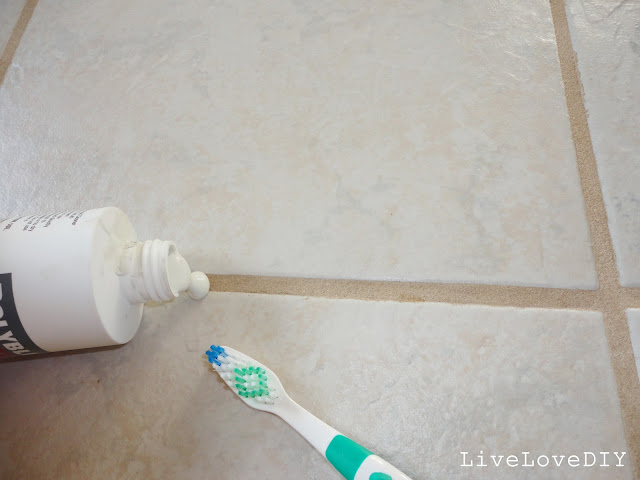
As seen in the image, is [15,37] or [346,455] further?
[15,37]

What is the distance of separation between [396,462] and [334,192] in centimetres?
22

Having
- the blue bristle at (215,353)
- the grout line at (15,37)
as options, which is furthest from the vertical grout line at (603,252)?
the grout line at (15,37)

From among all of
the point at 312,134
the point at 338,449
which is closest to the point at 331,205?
the point at 312,134

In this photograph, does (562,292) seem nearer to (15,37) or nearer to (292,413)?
(292,413)

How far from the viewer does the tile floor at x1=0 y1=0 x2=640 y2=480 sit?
1.29ft

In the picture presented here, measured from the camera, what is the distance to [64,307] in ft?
1.17

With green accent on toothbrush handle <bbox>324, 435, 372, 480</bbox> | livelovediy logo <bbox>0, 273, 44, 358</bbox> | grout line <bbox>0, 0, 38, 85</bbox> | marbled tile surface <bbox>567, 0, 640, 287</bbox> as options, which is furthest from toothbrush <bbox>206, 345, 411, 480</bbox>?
grout line <bbox>0, 0, 38, 85</bbox>

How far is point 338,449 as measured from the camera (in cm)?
37

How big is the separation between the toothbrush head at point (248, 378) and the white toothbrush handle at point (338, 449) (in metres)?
0.01

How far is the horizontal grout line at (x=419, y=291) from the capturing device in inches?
16.6

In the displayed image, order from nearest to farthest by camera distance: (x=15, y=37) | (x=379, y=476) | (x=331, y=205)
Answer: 1. (x=379, y=476)
2. (x=331, y=205)
3. (x=15, y=37)

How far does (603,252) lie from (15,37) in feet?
2.01

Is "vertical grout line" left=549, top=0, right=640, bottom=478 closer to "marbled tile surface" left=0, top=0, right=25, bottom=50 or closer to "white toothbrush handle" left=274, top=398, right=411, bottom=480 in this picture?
"white toothbrush handle" left=274, top=398, right=411, bottom=480

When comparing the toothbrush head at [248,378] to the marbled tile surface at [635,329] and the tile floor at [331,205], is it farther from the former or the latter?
the marbled tile surface at [635,329]
